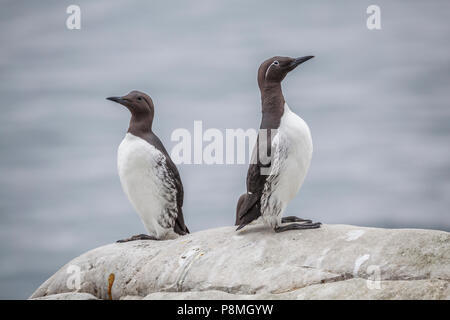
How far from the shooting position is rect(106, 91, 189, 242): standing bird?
8.07m

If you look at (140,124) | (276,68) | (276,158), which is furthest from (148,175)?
(276,68)

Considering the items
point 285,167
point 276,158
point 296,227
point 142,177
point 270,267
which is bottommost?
point 270,267

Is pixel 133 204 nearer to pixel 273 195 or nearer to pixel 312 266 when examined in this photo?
pixel 273 195

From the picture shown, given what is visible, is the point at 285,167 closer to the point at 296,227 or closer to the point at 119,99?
the point at 296,227

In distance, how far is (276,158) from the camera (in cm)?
690

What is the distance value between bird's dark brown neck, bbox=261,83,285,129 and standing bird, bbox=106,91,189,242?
5.77ft

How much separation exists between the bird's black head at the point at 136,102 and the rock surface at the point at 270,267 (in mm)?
1823

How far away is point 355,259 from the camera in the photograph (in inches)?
240

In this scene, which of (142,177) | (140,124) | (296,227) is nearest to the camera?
(296,227)

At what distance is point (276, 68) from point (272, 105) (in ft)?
1.48

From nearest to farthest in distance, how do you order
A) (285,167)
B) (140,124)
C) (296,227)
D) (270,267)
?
(270,267)
(285,167)
(296,227)
(140,124)

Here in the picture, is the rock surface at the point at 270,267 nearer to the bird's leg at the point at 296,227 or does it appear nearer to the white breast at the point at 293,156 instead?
the bird's leg at the point at 296,227

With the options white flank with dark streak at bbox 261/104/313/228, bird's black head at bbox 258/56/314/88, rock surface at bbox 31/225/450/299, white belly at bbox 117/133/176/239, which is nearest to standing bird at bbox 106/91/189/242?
white belly at bbox 117/133/176/239
